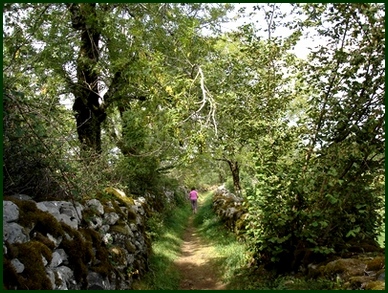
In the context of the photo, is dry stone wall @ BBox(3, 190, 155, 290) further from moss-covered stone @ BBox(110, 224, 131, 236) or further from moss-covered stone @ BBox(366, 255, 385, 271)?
moss-covered stone @ BBox(366, 255, 385, 271)

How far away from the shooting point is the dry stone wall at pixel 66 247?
160 inches

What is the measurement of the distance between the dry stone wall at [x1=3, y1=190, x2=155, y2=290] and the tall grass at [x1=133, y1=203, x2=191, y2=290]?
1.12 feet

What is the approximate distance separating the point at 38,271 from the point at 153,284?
4353mm

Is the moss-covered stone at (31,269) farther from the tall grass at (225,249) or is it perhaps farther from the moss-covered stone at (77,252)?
the tall grass at (225,249)

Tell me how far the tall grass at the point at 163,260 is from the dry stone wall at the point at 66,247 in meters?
0.34

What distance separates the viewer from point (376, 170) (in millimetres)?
6039

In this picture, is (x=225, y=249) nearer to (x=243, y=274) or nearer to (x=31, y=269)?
(x=243, y=274)

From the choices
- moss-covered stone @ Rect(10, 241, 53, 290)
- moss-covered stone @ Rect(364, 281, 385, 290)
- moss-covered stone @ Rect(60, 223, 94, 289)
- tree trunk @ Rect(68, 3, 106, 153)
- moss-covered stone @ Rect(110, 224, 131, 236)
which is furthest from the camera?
tree trunk @ Rect(68, 3, 106, 153)

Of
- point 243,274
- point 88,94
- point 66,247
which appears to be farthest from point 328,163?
point 88,94

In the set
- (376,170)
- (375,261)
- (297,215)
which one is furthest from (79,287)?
(376,170)

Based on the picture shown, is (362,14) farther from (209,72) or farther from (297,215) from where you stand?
(209,72)

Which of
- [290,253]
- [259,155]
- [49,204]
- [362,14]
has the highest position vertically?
[362,14]

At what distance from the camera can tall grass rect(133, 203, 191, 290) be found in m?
8.11

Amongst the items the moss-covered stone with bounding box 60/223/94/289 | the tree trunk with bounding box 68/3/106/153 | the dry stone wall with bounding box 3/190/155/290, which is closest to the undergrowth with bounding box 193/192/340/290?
the dry stone wall with bounding box 3/190/155/290
